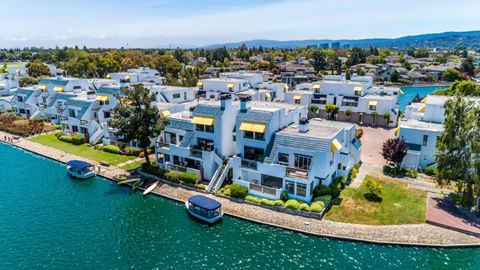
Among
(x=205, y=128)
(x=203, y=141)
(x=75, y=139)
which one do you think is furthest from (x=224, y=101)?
(x=75, y=139)

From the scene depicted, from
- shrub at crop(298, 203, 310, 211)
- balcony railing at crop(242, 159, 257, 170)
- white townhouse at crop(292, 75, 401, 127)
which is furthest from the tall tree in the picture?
white townhouse at crop(292, 75, 401, 127)

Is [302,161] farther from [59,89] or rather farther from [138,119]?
[59,89]

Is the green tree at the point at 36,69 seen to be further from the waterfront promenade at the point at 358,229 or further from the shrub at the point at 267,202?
the shrub at the point at 267,202

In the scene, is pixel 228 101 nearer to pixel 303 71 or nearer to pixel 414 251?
pixel 414 251

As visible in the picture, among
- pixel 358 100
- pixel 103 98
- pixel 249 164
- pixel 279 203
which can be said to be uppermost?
pixel 103 98

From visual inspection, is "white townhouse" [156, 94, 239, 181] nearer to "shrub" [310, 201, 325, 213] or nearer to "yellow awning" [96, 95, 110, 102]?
"shrub" [310, 201, 325, 213]

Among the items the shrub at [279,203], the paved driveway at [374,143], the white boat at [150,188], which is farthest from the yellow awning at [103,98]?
the paved driveway at [374,143]

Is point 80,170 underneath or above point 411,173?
underneath
